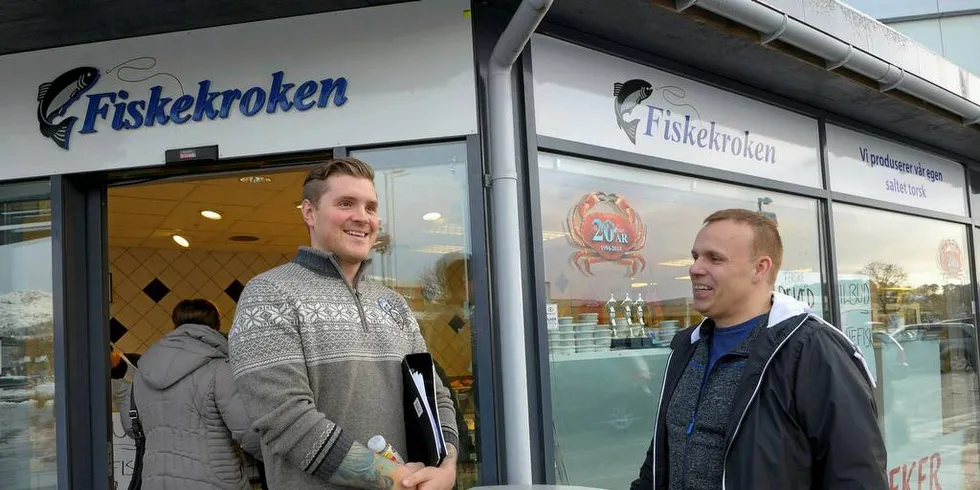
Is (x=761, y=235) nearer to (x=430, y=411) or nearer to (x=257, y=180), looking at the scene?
(x=430, y=411)

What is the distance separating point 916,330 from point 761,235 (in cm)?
572

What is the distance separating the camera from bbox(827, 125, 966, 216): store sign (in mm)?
6176

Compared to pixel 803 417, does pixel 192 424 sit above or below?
below

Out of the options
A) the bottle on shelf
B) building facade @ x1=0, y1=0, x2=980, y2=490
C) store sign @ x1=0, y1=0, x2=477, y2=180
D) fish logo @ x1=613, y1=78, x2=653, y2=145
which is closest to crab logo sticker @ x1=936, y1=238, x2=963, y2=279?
building facade @ x1=0, y1=0, x2=980, y2=490

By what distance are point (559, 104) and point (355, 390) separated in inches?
100

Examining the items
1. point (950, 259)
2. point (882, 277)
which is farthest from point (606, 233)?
point (950, 259)

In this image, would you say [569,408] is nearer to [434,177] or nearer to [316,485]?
[434,177]

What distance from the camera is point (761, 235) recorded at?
7.74ft

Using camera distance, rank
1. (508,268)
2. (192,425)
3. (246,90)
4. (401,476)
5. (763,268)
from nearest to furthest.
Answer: (401,476) → (763,268) → (192,425) → (508,268) → (246,90)

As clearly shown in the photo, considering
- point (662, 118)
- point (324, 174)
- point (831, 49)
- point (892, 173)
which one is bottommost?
point (324, 174)

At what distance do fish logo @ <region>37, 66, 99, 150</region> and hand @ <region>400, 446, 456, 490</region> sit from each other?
318 cm

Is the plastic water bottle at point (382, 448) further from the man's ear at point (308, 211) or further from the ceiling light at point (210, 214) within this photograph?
the ceiling light at point (210, 214)

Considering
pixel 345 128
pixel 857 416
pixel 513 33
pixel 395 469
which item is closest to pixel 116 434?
pixel 345 128

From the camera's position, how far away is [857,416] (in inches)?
77.4
